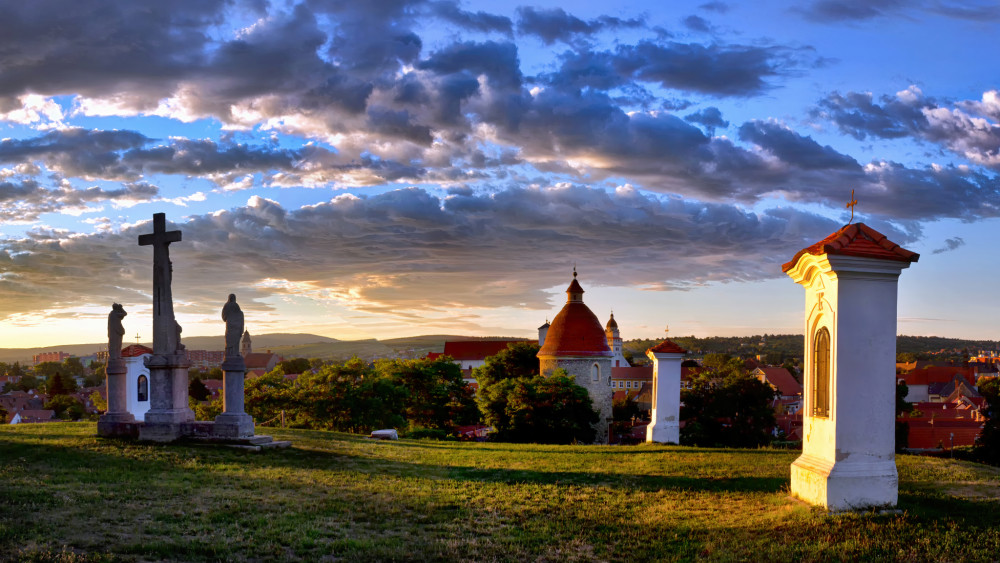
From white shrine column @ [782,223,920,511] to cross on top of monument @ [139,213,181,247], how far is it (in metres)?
14.3

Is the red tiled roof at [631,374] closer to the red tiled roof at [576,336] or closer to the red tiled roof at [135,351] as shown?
the red tiled roof at [576,336]

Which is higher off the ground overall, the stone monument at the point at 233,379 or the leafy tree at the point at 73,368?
the stone monument at the point at 233,379

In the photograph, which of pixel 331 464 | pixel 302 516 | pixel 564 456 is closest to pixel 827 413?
pixel 302 516

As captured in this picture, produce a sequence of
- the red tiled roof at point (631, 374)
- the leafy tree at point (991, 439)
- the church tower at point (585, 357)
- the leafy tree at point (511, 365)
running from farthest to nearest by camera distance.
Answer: the red tiled roof at point (631, 374) < the leafy tree at point (511, 365) < the church tower at point (585, 357) < the leafy tree at point (991, 439)

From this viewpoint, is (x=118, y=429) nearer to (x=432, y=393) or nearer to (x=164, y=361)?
(x=164, y=361)

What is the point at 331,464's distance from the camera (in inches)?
550

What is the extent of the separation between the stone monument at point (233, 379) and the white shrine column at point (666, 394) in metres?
10.8

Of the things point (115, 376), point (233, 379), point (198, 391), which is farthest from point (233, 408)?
point (198, 391)

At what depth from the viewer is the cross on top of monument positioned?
1698 cm

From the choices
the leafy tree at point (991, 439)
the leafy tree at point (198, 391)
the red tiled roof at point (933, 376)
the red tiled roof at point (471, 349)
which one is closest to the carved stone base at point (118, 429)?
the leafy tree at point (991, 439)

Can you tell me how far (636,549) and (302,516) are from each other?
421cm

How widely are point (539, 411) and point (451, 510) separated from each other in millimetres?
25464

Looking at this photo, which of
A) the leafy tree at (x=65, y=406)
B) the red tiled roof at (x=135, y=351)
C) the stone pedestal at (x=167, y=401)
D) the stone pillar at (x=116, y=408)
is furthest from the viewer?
the leafy tree at (x=65, y=406)

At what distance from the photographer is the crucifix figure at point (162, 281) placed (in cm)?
1686
